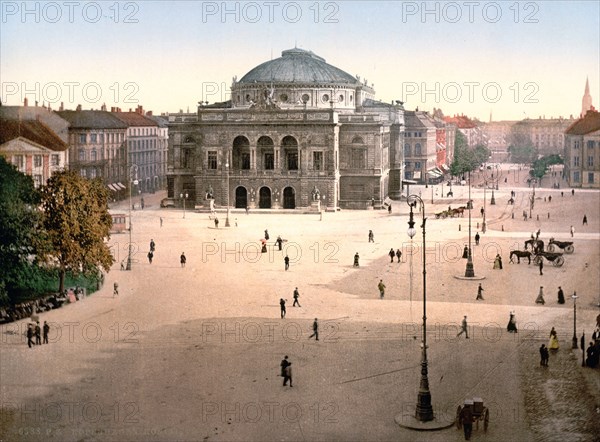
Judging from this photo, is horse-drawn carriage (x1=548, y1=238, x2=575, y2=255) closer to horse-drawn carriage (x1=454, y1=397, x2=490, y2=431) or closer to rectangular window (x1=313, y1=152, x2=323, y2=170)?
horse-drawn carriage (x1=454, y1=397, x2=490, y2=431)

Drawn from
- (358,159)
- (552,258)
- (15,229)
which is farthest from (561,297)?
(358,159)

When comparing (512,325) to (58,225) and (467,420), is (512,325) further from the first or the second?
(58,225)

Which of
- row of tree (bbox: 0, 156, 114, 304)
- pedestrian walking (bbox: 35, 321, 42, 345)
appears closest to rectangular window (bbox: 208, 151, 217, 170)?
row of tree (bbox: 0, 156, 114, 304)

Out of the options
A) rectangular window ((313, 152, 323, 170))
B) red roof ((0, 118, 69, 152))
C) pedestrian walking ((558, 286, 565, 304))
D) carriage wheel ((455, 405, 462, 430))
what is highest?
→ red roof ((0, 118, 69, 152))

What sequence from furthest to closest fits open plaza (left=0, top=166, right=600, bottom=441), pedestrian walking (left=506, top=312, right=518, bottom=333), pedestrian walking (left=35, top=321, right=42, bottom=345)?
pedestrian walking (left=506, top=312, right=518, bottom=333) → pedestrian walking (left=35, top=321, right=42, bottom=345) → open plaza (left=0, top=166, right=600, bottom=441)

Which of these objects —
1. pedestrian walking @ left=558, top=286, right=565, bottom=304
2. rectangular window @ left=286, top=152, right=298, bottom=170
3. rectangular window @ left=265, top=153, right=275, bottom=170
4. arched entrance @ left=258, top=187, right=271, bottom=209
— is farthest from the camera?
rectangular window @ left=265, top=153, right=275, bottom=170

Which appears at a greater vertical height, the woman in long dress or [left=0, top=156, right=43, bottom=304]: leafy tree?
[left=0, top=156, right=43, bottom=304]: leafy tree
